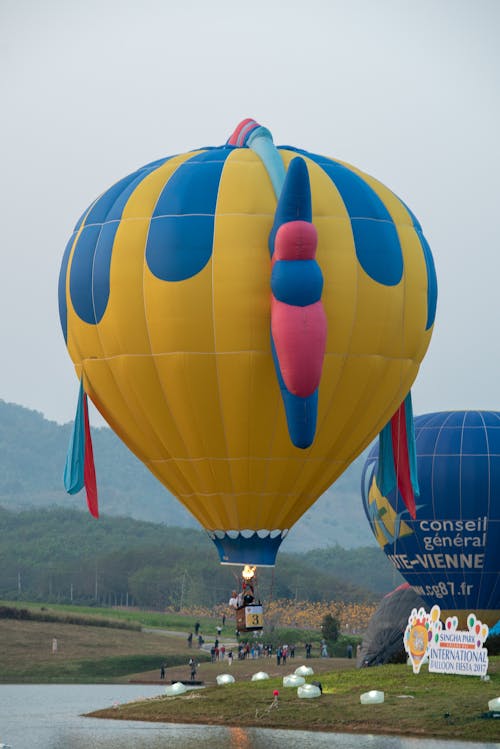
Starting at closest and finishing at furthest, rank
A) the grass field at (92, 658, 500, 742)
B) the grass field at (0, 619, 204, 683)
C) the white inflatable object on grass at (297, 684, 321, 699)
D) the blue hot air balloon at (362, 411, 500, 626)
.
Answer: the grass field at (92, 658, 500, 742) → the white inflatable object on grass at (297, 684, 321, 699) → the blue hot air balloon at (362, 411, 500, 626) → the grass field at (0, 619, 204, 683)

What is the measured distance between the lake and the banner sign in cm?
735

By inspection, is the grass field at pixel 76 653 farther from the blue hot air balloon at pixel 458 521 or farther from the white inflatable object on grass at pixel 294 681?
the white inflatable object on grass at pixel 294 681

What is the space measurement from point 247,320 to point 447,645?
15.3m

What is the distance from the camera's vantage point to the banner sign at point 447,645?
39.2 metres

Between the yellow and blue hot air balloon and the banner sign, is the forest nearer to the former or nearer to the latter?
the banner sign

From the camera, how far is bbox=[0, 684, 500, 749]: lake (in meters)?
30.8

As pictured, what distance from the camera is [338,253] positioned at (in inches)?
1164

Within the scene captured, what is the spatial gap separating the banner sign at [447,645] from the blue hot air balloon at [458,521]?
6.20m

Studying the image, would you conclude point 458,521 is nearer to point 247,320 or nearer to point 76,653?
point 247,320

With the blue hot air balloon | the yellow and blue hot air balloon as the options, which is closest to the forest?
the blue hot air balloon

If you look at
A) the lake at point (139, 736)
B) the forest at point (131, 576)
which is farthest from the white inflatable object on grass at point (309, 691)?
the forest at point (131, 576)

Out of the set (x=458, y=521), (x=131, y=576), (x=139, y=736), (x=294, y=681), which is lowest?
(x=139, y=736)

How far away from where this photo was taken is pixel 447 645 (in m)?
40.2

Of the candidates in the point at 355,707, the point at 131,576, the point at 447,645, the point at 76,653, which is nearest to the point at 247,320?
the point at 355,707
